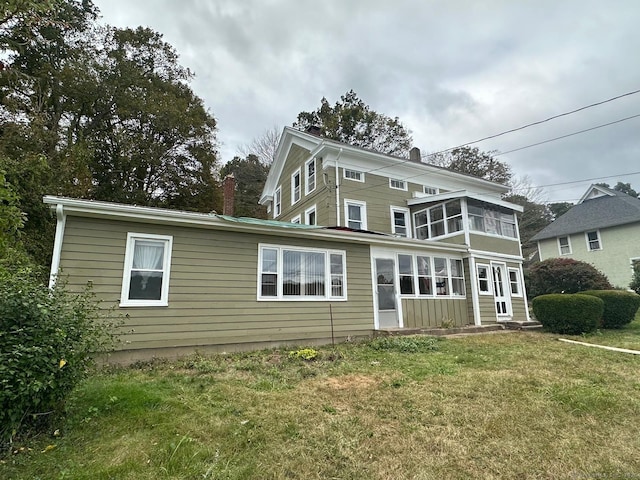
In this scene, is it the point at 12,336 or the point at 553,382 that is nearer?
the point at 12,336

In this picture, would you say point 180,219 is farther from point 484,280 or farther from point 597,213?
Answer: point 597,213

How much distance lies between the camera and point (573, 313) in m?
10.8

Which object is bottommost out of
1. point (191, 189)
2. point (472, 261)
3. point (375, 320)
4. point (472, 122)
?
point (375, 320)

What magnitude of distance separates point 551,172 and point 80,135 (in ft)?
111

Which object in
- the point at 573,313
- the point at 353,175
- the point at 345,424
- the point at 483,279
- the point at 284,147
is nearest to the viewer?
the point at 345,424

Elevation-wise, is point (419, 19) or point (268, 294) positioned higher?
point (419, 19)

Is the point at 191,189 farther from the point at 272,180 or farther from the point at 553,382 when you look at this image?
the point at 553,382

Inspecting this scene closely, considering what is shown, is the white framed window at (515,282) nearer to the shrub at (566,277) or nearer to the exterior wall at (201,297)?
the shrub at (566,277)

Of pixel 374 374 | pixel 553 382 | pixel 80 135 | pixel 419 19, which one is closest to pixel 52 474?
pixel 374 374

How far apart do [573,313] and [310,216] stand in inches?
410

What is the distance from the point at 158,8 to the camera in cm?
1049

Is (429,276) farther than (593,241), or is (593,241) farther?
(593,241)

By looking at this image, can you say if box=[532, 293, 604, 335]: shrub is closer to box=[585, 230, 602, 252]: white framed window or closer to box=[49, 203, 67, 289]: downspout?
box=[49, 203, 67, 289]: downspout

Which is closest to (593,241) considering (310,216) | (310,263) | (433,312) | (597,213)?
(597,213)
